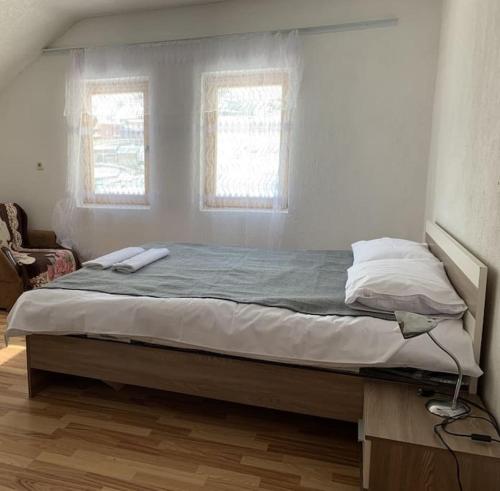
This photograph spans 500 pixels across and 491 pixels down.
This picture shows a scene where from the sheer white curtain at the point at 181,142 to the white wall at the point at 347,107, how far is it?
0.31ft

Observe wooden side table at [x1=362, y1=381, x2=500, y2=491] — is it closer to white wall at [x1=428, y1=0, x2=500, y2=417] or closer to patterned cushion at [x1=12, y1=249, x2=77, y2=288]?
white wall at [x1=428, y1=0, x2=500, y2=417]

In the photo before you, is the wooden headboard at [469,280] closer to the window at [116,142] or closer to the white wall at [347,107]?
the white wall at [347,107]

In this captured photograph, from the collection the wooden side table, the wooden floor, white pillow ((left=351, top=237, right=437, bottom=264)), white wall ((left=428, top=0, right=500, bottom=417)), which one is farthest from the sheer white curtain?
the wooden side table

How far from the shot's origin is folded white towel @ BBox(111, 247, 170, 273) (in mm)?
2430

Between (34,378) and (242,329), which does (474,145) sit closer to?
(242,329)

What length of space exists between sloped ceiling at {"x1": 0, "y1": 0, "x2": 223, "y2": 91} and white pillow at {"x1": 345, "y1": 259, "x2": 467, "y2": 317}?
9.86ft

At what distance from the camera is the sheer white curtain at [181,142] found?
3.48m

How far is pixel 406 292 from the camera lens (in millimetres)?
1677

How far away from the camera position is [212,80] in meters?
3.59

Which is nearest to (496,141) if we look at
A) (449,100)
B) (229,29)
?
(449,100)

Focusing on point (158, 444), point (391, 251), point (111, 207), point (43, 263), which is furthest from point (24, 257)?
point (391, 251)

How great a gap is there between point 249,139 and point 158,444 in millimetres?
2580

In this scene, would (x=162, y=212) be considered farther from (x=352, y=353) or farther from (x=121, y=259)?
(x=352, y=353)

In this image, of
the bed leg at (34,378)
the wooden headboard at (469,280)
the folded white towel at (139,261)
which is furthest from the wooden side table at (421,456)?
the bed leg at (34,378)
